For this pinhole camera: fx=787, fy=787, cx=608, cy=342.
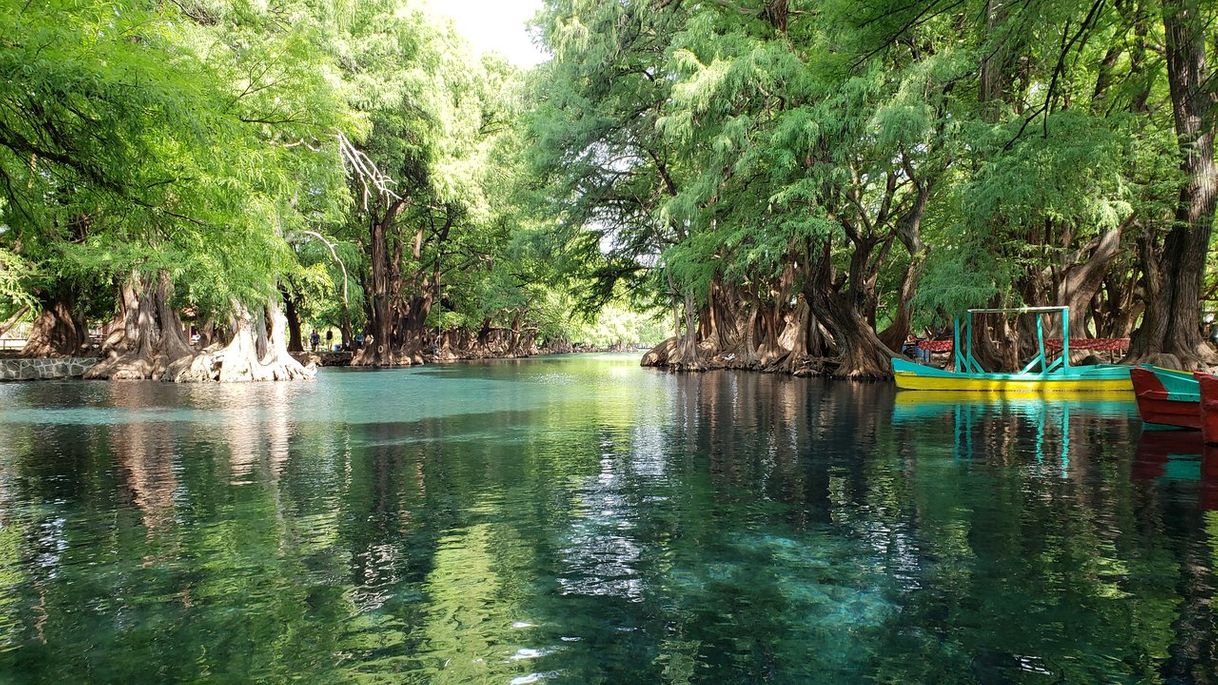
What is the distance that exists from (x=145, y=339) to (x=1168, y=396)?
3649 cm

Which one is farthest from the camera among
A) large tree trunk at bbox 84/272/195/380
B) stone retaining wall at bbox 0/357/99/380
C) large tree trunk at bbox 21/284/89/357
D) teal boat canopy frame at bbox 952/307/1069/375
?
large tree trunk at bbox 21/284/89/357

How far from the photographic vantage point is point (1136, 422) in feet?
48.1

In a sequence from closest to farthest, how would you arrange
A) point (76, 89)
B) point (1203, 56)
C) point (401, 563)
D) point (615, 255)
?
point (401, 563) → point (76, 89) → point (1203, 56) → point (615, 255)

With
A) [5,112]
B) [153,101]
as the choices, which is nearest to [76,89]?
[153,101]

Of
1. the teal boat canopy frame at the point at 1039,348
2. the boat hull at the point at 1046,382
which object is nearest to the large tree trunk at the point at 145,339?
the teal boat canopy frame at the point at 1039,348

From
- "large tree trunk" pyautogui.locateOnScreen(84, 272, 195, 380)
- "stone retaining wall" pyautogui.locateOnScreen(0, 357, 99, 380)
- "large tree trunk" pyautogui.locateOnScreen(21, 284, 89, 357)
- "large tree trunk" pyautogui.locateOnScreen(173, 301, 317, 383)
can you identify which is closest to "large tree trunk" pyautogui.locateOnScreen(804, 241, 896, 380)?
"large tree trunk" pyautogui.locateOnScreen(173, 301, 317, 383)

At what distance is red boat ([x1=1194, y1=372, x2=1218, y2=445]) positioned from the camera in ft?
35.2

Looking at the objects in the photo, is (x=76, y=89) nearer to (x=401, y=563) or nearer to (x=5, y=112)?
(x=5, y=112)

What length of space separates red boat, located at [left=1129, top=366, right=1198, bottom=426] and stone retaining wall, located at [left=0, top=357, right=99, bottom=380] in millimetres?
38913

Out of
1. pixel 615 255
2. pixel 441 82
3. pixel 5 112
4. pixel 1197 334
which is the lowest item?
pixel 1197 334

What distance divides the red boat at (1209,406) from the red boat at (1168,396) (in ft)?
5.59

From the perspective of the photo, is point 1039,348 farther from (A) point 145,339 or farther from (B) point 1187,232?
(A) point 145,339

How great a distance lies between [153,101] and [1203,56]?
953 inches

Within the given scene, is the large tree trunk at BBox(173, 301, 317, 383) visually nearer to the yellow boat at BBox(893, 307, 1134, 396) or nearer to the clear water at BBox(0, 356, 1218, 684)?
the clear water at BBox(0, 356, 1218, 684)
